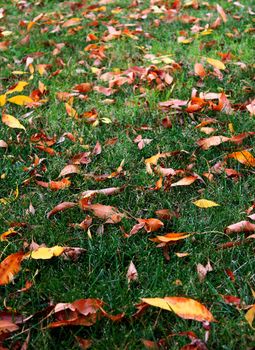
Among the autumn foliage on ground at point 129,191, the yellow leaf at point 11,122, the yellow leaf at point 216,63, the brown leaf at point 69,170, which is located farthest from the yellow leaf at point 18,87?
the yellow leaf at point 216,63

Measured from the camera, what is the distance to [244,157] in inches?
98.7

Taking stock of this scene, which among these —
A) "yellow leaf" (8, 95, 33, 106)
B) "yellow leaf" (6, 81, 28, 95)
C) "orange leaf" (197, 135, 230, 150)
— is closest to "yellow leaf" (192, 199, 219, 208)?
"orange leaf" (197, 135, 230, 150)

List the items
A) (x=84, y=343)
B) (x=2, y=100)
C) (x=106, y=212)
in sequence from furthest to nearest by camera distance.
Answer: (x=2, y=100)
(x=106, y=212)
(x=84, y=343)

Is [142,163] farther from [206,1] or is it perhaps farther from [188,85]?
[206,1]

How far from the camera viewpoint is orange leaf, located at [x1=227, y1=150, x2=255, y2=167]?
2.49 m

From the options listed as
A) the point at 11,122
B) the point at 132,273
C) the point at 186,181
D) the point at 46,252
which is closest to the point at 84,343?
the point at 132,273

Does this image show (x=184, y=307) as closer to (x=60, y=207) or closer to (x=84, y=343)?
(x=84, y=343)

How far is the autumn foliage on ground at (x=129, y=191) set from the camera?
171 centimetres

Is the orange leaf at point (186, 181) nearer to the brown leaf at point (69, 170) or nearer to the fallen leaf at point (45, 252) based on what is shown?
the brown leaf at point (69, 170)

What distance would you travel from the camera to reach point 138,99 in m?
3.30

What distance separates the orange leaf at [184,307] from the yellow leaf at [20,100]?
1.98 m

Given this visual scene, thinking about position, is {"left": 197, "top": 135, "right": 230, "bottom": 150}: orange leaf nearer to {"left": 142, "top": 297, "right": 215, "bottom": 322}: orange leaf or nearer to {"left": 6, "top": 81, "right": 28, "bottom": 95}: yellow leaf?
{"left": 142, "top": 297, "right": 215, "bottom": 322}: orange leaf

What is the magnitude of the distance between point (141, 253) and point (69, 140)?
3.55 feet

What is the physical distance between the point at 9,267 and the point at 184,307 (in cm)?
73
